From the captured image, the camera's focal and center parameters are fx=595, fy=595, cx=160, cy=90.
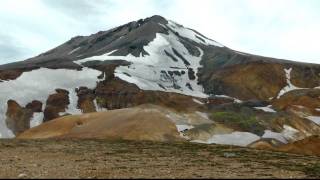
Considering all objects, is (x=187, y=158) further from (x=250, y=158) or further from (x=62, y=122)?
(x=62, y=122)

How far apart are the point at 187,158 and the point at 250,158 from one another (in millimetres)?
6364

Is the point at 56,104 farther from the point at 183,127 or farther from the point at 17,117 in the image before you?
the point at 183,127

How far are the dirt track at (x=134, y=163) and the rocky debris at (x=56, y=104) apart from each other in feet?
354

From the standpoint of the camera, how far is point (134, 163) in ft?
149

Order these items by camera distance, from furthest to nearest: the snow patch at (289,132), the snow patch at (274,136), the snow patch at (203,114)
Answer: the snow patch at (203,114) < the snow patch at (289,132) < the snow patch at (274,136)

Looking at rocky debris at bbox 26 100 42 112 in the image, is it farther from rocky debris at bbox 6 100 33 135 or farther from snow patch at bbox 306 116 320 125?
snow patch at bbox 306 116 320 125

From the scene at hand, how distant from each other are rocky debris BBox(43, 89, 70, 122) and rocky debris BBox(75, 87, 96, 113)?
4.11m

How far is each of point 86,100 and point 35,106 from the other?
17.4 meters

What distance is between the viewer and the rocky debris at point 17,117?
16038 centimetres

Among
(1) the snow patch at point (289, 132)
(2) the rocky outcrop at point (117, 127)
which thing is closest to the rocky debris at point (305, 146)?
(2) the rocky outcrop at point (117, 127)

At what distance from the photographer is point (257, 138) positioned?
10662 centimetres

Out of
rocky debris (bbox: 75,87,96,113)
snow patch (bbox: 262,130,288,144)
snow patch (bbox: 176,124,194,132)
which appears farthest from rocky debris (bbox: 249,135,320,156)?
rocky debris (bbox: 75,87,96,113)

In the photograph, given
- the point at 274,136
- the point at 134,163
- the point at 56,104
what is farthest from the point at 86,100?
the point at 134,163

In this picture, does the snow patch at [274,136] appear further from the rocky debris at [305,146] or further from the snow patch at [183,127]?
the snow patch at [183,127]
